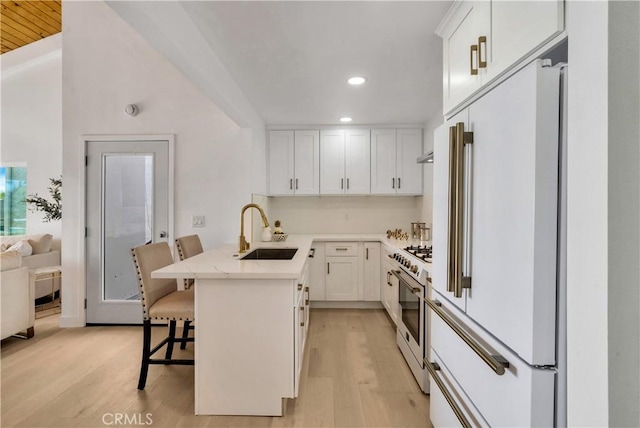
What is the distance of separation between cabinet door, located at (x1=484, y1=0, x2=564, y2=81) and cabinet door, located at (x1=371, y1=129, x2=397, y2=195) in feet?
9.42

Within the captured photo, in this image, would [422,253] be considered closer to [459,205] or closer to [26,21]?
[459,205]

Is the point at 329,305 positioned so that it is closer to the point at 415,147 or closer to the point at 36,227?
the point at 415,147

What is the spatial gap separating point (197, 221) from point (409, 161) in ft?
8.82

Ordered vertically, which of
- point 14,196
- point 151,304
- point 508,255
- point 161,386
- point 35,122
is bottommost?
point 161,386

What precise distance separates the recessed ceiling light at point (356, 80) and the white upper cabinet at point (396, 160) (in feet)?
4.99

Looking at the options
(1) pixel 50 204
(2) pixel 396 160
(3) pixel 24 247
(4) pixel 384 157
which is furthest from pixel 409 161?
(1) pixel 50 204

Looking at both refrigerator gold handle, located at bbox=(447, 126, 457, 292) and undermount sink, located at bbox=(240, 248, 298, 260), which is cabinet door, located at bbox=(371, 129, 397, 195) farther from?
refrigerator gold handle, located at bbox=(447, 126, 457, 292)

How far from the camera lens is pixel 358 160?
4145mm

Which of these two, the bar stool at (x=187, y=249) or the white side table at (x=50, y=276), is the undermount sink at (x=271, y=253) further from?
the white side table at (x=50, y=276)

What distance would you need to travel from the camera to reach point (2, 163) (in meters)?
5.75

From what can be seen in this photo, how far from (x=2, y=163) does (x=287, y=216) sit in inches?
215

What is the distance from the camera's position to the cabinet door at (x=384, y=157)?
4.13 meters

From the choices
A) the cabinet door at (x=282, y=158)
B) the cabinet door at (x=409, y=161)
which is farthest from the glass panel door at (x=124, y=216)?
the cabinet door at (x=409, y=161)

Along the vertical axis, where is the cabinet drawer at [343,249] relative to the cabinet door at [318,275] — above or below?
above
